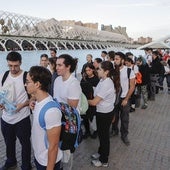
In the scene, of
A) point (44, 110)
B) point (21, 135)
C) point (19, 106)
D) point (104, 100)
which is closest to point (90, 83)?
point (104, 100)

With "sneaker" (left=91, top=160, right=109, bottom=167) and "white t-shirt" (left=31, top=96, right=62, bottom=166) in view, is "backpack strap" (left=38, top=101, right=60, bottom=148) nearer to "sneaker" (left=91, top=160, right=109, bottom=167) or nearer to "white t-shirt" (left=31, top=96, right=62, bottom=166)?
"white t-shirt" (left=31, top=96, right=62, bottom=166)

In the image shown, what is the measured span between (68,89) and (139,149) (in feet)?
7.80

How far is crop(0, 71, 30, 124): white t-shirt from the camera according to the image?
3553 mm

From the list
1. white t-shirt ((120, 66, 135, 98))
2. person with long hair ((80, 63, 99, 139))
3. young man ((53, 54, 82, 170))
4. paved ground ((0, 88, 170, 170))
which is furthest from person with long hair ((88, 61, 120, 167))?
white t-shirt ((120, 66, 135, 98))

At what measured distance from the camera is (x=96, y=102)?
12.8ft

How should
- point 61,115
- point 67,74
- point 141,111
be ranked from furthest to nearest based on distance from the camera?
point 141,111, point 67,74, point 61,115

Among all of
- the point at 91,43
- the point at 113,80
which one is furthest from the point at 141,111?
the point at 91,43

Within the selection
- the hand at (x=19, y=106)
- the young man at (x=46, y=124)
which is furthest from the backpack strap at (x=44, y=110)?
the hand at (x=19, y=106)

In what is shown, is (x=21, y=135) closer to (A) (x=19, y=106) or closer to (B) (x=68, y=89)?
(A) (x=19, y=106)

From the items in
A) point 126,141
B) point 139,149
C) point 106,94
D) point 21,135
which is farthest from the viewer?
point 126,141

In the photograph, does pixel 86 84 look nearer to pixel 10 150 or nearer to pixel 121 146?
pixel 121 146

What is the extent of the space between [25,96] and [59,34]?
111 m

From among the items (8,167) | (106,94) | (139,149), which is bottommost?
(139,149)

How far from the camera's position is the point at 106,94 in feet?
12.9
